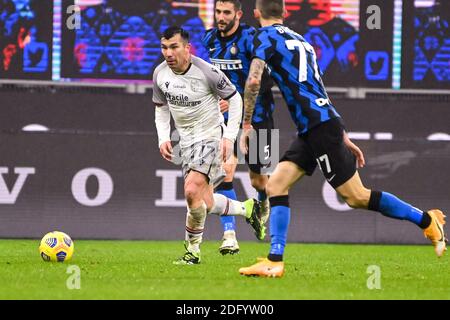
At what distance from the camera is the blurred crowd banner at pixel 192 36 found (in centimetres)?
1170

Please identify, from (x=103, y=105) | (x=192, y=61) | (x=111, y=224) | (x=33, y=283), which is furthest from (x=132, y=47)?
(x=33, y=283)

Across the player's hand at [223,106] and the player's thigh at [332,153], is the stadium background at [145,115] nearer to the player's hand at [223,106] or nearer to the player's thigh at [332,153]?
the player's hand at [223,106]

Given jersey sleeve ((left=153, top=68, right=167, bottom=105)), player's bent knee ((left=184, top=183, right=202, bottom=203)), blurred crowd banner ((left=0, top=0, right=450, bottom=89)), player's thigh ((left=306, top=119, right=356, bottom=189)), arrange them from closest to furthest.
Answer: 1. player's thigh ((left=306, top=119, right=356, bottom=189))
2. player's bent knee ((left=184, top=183, right=202, bottom=203))
3. jersey sleeve ((left=153, top=68, right=167, bottom=105))
4. blurred crowd banner ((left=0, top=0, right=450, bottom=89))

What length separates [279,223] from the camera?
7.71 metres

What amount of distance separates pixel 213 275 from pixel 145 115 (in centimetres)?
Answer: 509

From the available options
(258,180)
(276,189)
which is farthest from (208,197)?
(276,189)

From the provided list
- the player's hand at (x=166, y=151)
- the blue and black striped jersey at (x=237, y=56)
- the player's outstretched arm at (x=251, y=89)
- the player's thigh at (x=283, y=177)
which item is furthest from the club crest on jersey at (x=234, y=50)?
the player's thigh at (x=283, y=177)

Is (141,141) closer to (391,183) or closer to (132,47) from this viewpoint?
(132,47)

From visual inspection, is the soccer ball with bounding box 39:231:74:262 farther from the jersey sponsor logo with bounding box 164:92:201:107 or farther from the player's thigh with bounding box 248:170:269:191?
the player's thigh with bounding box 248:170:269:191

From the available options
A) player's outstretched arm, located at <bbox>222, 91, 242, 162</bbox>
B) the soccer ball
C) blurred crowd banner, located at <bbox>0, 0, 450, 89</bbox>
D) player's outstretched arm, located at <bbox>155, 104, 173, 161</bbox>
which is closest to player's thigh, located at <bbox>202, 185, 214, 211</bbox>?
player's outstretched arm, located at <bbox>155, 104, 173, 161</bbox>

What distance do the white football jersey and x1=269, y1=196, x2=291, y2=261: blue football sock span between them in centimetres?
142

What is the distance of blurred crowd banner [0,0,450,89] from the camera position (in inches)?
460

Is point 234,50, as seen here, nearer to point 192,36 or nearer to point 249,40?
point 249,40

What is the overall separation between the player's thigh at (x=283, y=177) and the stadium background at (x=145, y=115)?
4.41 metres
